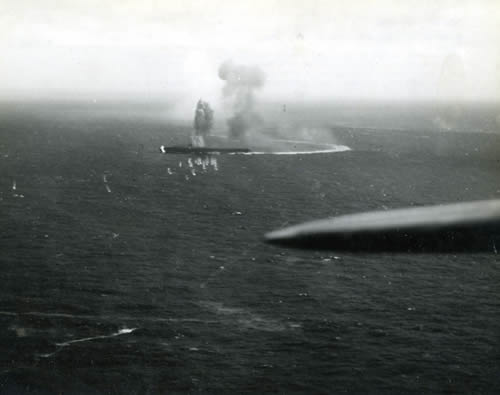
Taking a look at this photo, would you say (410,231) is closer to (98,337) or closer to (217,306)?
(98,337)

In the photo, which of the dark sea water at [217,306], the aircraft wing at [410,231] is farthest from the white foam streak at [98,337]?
the aircraft wing at [410,231]

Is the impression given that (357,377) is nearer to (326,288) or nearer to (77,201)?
(326,288)

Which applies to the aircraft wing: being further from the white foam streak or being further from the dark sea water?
the white foam streak

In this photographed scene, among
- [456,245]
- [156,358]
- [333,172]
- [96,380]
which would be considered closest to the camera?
[456,245]

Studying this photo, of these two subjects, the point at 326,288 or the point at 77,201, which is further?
the point at 77,201

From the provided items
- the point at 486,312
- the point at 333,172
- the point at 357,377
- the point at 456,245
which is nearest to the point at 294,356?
the point at 357,377

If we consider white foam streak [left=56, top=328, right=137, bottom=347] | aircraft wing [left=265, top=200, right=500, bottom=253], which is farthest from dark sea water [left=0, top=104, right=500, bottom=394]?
aircraft wing [left=265, top=200, right=500, bottom=253]

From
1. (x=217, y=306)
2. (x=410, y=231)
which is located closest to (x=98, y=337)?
(x=217, y=306)
